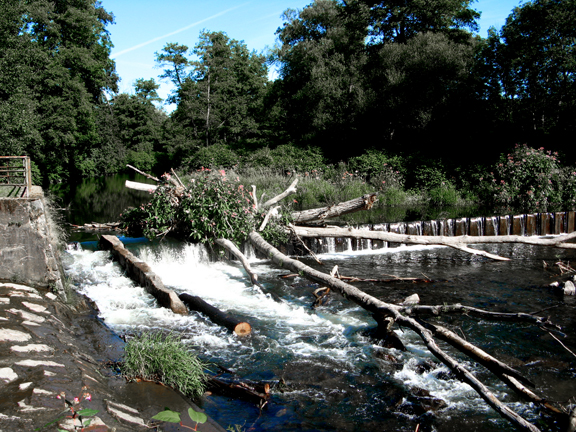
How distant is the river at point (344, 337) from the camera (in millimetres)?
4715

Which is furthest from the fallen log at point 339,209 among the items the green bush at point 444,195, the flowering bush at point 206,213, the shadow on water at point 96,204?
the green bush at point 444,195

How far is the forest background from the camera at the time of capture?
21.4 metres

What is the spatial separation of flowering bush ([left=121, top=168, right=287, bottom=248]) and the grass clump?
615 cm

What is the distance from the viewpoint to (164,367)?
15.0ft

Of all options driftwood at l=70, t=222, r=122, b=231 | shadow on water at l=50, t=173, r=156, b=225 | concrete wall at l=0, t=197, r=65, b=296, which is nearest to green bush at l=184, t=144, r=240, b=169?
shadow on water at l=50, t=173, r=156, b=225

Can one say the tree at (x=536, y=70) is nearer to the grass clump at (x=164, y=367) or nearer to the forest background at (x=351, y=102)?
the forest background at (x=351, y=102)

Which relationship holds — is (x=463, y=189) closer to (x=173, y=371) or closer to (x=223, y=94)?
(x=173, y=371)

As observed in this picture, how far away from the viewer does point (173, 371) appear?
14.9 feet

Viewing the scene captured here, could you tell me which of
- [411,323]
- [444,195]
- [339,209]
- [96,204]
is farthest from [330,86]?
[411,323]

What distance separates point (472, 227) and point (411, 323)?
10711mm

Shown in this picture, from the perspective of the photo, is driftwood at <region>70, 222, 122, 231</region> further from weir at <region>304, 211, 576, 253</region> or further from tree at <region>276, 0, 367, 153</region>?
tree at <region>276, 0, 367, 153</region>

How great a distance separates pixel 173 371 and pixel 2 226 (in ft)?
12.5

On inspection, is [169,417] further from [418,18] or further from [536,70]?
[418,18]

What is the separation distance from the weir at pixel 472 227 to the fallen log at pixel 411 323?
4.45 m
